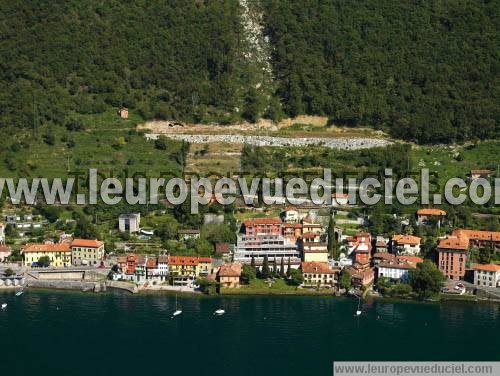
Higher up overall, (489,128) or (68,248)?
(489,128)

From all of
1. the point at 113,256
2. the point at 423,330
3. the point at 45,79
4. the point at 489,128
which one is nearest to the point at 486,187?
the point at 489,128

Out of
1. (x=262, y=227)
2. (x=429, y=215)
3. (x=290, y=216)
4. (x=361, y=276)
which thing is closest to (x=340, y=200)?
(x=290, y=216)

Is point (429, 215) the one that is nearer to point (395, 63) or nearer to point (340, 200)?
point (340, 200)

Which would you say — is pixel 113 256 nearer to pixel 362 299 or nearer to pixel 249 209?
pixel 249 209

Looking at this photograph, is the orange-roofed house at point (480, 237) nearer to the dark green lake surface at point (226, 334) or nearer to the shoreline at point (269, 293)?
the shoreline at point (269, 293)

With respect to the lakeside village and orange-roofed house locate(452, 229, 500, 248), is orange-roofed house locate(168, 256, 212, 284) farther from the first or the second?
orange-roofed house locate(452, 229, 500, 248)

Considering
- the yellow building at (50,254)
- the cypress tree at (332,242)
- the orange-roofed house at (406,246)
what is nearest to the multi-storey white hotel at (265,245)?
the cypress tree at (332,242)
